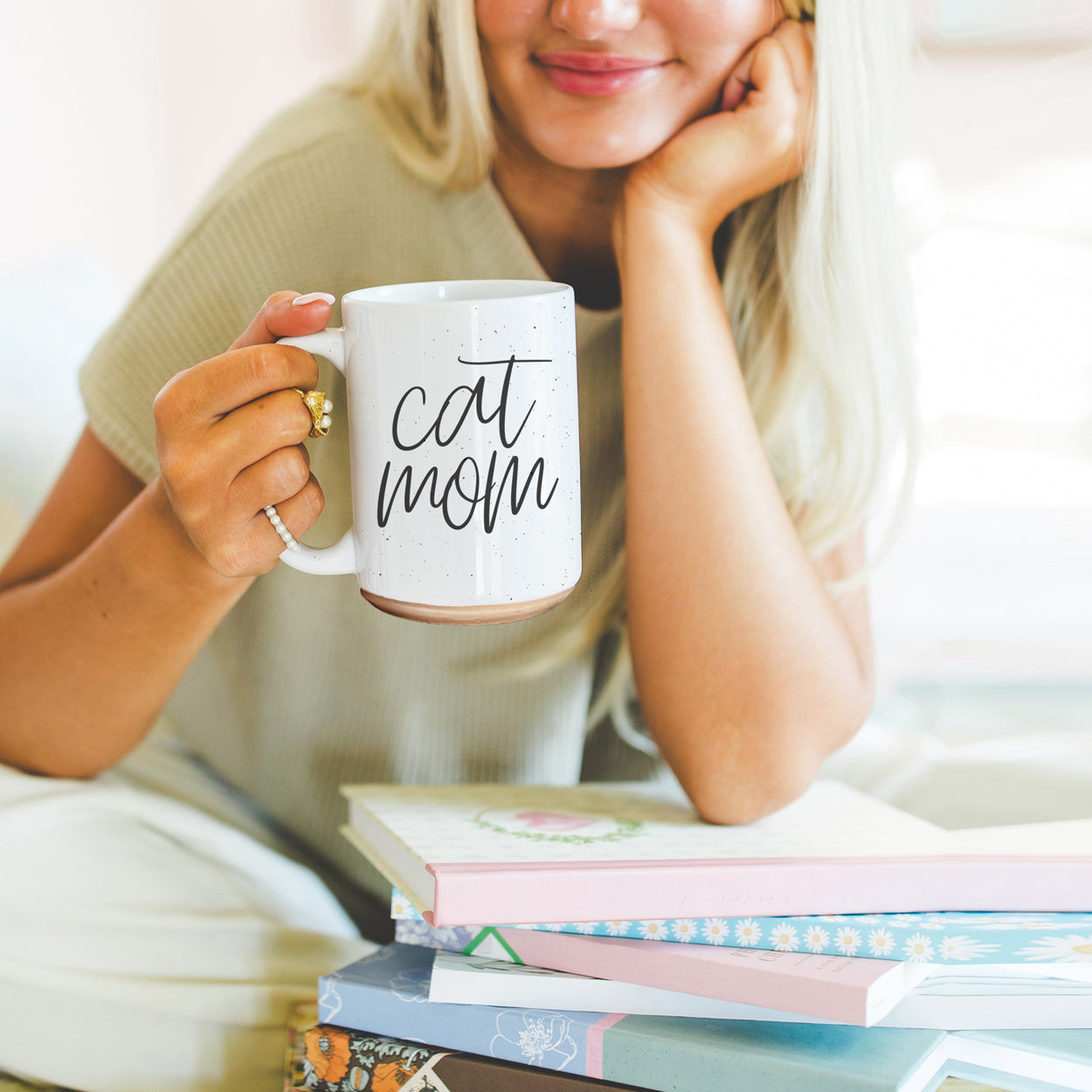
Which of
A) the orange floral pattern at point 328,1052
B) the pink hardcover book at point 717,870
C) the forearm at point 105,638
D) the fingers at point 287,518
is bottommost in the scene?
the orange floral pattern at point 328,1052

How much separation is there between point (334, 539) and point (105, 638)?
0.75 feet

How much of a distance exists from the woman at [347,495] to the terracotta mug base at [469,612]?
0.07 metres

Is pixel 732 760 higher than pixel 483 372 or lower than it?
lower

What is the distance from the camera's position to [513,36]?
743 mm

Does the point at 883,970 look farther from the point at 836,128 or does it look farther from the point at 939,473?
the point at 939,473

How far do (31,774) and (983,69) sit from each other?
56.7 inches

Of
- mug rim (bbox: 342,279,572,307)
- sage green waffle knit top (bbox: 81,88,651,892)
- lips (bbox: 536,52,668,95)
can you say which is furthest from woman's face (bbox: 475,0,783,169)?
mug rim (bbox: 342,279,572,307)

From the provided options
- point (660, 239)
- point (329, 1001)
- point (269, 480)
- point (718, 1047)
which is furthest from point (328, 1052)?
point (660, 239)

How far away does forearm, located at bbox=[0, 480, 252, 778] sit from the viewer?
662 millimetres

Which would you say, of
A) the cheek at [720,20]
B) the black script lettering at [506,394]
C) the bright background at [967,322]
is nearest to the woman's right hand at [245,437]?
the black script lettering at [506,394]

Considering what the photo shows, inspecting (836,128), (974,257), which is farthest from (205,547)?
(974,257)

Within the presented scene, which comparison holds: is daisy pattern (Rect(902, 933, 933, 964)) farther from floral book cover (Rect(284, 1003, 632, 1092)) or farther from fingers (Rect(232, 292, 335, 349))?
fingers (Rect(232, 292, 335, 349))

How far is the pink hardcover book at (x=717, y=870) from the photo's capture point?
0.59 metres

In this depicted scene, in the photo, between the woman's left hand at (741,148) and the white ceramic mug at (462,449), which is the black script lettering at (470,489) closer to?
the white ceramic mug at (462,449)
